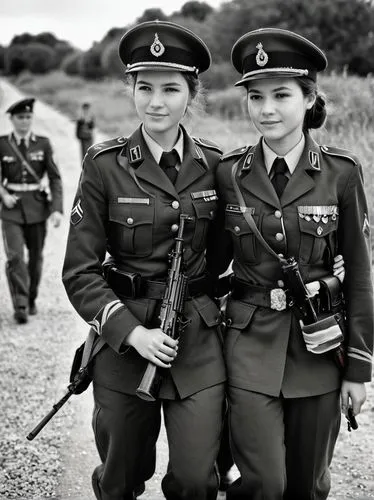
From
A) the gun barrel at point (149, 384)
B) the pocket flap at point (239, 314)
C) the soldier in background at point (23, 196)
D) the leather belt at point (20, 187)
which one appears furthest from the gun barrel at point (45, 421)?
the leather belt at point (20, 187)

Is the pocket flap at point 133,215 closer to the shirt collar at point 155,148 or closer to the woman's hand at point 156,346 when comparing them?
the shirt collar at point 155,148

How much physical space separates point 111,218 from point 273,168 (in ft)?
2.51

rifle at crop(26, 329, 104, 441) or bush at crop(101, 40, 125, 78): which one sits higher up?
rifle at crop(26, 329, 104, 441)

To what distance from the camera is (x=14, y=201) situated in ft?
25.5

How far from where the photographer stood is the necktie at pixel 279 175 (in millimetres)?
3328

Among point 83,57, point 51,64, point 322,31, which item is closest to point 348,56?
point 322,31

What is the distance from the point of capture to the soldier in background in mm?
7820

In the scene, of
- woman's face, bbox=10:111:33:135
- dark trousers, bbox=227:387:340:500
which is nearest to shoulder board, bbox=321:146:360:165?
dark trousers, bbox=227:387:340:500

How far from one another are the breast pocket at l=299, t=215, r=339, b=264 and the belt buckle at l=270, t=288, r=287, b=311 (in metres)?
0.17

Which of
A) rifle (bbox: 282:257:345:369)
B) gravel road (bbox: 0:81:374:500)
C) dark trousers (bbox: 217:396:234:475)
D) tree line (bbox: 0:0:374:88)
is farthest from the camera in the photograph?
tree line (bbox: 0:0:374:88)

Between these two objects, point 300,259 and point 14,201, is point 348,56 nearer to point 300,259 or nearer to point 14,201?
point 14,201

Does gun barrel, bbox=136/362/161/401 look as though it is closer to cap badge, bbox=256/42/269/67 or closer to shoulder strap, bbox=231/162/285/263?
shoulder strap, bbox=231/162/285/263

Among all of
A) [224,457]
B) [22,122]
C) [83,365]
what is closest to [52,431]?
[224,457]

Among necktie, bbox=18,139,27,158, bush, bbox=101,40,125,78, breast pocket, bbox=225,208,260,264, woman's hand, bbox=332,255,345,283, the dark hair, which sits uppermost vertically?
the dark hair
